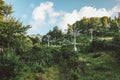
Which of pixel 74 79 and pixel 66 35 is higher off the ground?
pixel 66 35

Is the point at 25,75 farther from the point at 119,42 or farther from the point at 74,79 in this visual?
the point at 119,42

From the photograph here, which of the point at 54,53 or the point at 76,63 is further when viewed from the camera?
the point at 54,53

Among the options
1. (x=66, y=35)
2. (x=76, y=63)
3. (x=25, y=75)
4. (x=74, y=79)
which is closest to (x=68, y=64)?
(x=76, y=63)

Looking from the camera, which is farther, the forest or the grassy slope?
the grassy slope

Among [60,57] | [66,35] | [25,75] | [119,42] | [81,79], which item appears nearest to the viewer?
[25,75]

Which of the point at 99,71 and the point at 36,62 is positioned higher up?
the point at 36,62

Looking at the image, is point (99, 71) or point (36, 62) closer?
point (36, 62)

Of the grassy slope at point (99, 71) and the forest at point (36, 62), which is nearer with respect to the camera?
the forest at point (36, 62)

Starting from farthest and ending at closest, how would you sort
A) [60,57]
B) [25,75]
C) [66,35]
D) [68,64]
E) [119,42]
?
[66,35]
[119,42]
[60,57]
[68,64]
[25,75]

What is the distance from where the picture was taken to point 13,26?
28109mm

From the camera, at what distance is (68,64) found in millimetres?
27062

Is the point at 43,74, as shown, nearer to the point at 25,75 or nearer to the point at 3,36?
the point at 25,75

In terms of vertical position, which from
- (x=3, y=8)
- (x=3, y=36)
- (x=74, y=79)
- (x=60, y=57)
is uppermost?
(x=3, y=8)

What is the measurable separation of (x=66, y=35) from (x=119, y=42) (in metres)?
47.8
